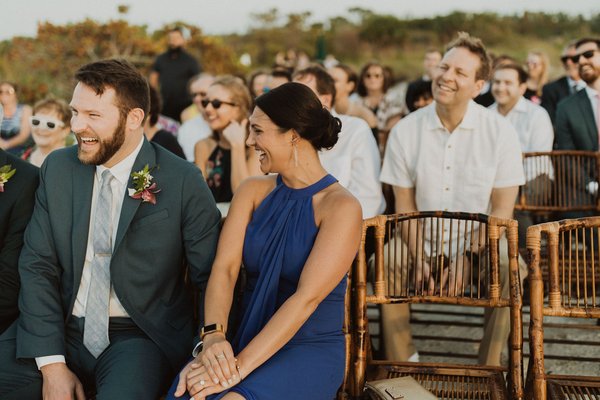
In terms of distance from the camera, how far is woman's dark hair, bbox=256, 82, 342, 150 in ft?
9.39

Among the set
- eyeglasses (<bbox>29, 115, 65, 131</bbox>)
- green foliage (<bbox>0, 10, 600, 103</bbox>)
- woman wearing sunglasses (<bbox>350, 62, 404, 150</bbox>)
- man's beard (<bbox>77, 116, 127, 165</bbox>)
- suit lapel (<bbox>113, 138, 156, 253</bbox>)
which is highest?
green foliage (<bbox>0, 10, 600, 103</bbox>)

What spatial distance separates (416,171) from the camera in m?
4.22

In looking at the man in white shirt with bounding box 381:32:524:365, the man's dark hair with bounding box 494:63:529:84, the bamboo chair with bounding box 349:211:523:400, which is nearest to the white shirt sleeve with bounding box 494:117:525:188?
the man in white shirt with bounding box 381:32:524:365

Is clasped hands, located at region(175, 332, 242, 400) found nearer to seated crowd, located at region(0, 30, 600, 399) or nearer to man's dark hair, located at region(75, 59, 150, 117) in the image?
seated crowd, located at region(0, 30, 600, 399)

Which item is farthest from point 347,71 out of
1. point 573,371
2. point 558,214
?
point 573,371

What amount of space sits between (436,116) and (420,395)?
6.78 feet

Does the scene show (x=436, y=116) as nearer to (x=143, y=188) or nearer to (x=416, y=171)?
(x=416, y=171)

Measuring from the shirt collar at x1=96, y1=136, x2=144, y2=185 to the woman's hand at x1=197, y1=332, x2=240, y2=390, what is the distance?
0.85 metres

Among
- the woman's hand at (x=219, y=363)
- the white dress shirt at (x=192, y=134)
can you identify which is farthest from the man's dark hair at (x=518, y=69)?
the woman's hand at (x=219, y=363)

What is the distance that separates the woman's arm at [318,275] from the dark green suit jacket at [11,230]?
1.19 m

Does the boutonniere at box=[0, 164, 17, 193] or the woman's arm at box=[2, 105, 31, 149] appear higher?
the woman's arm at box=[2, 105, 31, 149]

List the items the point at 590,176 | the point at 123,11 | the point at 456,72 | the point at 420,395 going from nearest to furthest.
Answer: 1. the point at 420,395
2. the point at 456,72
3. the point at 590,176
4. the point at 123,11

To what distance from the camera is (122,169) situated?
296 cm

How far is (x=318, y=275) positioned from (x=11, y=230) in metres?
1.43
